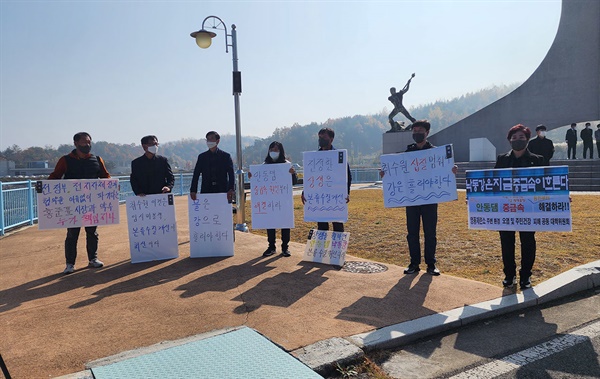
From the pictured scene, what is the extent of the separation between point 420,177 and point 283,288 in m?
2.38

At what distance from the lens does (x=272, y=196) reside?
7.04 metres

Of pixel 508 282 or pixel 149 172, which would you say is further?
pixel 149 172

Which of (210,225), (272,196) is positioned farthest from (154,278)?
(272,196)

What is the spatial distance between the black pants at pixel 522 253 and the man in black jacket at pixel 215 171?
413cm

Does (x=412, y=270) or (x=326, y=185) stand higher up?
(x=326, y=185)

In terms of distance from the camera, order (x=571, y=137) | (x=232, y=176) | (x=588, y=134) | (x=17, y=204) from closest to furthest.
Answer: (x=232, y=176) → (x=17, y=204) → (x=571, y=137) → (x=588, y=134)

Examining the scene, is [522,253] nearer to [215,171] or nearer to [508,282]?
[508,282]

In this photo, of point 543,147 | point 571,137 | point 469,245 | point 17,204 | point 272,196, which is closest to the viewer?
point 272,196

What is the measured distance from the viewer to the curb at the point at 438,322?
10.5ft

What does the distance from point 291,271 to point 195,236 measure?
1.94 m

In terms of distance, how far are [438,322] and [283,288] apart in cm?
189

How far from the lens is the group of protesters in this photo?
502cm

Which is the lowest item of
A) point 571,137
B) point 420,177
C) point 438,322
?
point 438,322

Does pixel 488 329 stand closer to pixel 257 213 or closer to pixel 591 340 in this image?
pixel 591 340
